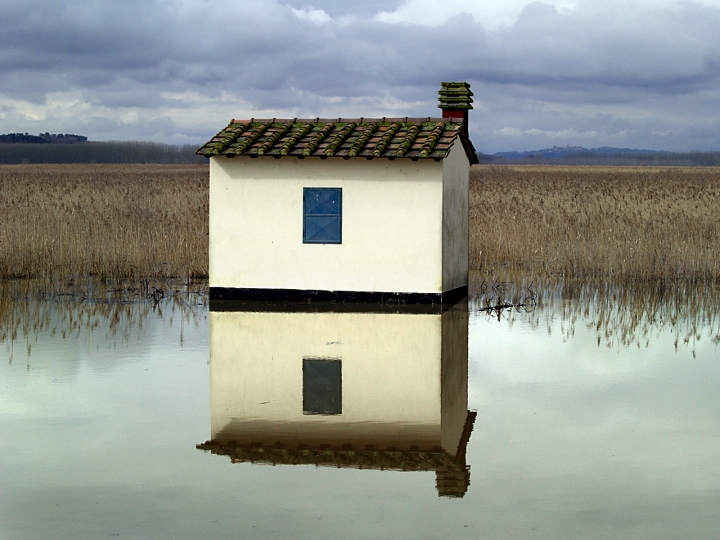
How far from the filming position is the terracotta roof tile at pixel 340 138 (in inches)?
730

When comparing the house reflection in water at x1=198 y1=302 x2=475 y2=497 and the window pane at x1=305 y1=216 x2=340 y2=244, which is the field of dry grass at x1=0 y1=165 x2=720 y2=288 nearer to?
the window pane at x1=305 y1=216 x2=340 y2=244

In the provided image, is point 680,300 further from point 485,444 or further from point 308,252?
point 485,444

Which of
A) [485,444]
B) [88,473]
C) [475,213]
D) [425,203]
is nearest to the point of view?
[88,473]

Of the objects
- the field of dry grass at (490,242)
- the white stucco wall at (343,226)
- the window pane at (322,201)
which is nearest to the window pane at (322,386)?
the white stucco wall at (343,226)

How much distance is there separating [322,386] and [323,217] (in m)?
8.00

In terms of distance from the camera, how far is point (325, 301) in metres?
18.9

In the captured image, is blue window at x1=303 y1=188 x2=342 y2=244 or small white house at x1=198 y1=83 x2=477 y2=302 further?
blue window at x1=303 y1=188 x2=342 y2=244

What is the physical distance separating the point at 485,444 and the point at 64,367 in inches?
223

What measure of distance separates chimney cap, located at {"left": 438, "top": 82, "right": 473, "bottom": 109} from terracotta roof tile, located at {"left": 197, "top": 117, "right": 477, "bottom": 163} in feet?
5.20

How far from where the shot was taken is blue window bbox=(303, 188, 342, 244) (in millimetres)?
18891

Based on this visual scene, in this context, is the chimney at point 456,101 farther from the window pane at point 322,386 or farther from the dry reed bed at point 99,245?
the window pane at point 322,386

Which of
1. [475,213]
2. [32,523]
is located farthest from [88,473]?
[475,213]

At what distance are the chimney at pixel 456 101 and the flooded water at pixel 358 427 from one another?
6.98m

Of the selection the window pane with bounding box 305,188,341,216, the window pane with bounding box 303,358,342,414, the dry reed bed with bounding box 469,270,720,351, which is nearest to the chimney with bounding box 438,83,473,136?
the dry reed bed with bounding box 469,270,720,351
